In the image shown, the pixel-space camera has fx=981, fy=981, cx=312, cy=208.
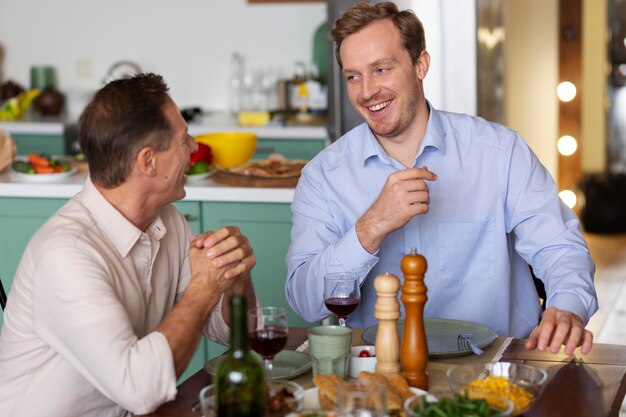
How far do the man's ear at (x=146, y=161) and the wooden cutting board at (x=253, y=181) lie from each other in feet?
5.18

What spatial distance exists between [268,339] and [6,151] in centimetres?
236

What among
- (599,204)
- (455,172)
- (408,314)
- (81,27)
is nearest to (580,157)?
(599,204)

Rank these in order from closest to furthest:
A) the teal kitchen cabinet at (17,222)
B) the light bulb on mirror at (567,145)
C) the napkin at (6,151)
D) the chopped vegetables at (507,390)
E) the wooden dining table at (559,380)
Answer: the chopped vegetables at (507,390), the wooden dining table at (559,380), the teal kitchen cabinet at (17,222), the napkin at (6,151), the light bulb on mirror at (567,145)

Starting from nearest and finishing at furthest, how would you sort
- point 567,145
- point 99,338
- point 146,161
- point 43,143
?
point 99,338
point 146,161
point 43,143
point 567,145

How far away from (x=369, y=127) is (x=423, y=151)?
15 centimetres

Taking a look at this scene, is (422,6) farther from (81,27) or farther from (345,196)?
(81,27)

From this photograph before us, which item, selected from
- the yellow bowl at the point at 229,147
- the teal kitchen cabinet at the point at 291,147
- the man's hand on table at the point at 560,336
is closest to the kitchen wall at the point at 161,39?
the teal kitchen cabinet at the point at 291,147

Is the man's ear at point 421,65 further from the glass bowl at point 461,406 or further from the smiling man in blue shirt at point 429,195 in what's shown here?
the glass bowl at point 461,406

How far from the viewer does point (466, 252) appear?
2451 mm

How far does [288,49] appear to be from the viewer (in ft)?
19.9

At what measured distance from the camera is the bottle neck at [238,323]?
4.37ft

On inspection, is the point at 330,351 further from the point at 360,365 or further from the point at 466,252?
the point at 466,252

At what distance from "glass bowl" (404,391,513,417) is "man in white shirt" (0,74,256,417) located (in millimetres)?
478

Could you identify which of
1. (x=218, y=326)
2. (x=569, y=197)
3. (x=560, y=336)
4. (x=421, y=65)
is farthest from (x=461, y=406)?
(x=569, y=197)
